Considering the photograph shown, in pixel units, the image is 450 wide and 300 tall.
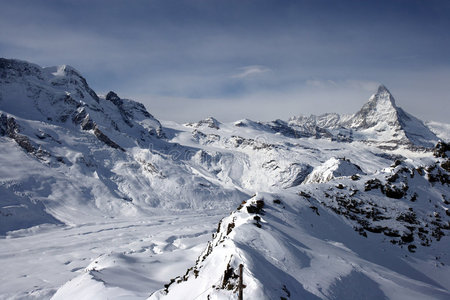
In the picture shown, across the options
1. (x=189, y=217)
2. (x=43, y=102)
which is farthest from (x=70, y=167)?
(x=43, y=102)

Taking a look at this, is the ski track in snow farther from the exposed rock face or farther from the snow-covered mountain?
the exposed rock face

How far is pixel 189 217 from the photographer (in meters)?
120

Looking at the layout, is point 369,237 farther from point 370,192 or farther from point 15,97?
point 15,97

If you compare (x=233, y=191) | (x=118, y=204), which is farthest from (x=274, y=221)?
(x=233, y=191)

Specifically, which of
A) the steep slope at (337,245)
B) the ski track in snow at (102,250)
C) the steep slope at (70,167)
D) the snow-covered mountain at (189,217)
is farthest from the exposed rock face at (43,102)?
the steep slope at (337,245)

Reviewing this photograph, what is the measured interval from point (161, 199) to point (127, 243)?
159 ft

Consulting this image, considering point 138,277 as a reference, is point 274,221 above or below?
above

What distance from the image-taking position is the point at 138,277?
41.7m

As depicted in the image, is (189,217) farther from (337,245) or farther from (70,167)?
(337,245)

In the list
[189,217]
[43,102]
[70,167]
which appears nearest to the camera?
[189,217]

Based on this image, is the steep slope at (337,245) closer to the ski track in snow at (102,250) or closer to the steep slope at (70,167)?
the ski track in snow at (102,250)

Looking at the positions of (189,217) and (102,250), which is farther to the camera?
(189,217)

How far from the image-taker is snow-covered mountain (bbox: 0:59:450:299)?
20.9 metres

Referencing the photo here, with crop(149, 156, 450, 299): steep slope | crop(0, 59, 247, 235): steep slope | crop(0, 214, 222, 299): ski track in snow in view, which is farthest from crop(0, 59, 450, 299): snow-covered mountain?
crop(0, 59, 247, 235): steep slope
